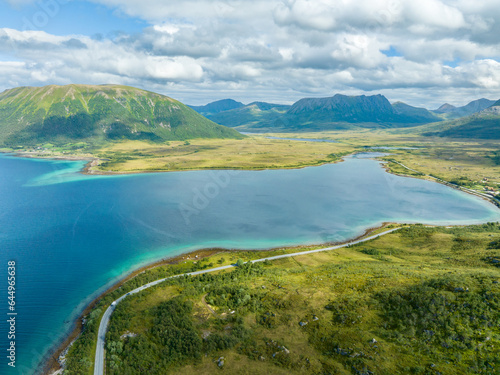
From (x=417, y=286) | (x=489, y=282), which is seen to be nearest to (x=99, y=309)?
(x=417, y=286)

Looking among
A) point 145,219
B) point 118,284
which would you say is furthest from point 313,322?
point 145,219

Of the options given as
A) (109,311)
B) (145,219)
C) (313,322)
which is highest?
(145,219)

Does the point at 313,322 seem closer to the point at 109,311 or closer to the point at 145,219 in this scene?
the point at 109,311

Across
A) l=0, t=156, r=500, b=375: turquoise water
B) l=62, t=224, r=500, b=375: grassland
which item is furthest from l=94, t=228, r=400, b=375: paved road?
l=0, t=156, r=500, b=375: turquoise water

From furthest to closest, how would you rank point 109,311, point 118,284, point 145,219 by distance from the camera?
point 145,219 < point 118,284 < point 109,311

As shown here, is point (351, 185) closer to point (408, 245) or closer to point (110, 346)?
point (408, 245)
